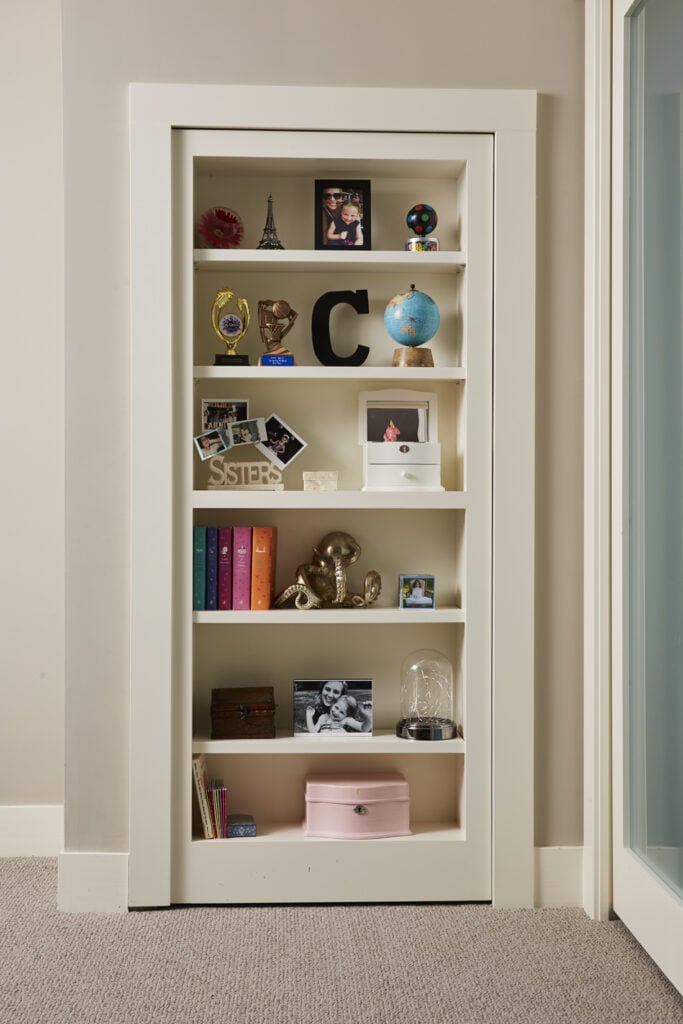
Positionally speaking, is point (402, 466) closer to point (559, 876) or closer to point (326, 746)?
point (326, 746)

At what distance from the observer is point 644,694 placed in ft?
6.93

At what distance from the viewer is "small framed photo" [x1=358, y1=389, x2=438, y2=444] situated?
8.24 feet

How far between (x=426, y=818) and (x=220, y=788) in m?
0.57

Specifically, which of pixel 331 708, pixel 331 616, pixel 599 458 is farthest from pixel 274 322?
pixel 331 708

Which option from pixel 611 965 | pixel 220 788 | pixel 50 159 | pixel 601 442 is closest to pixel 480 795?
pixel 611 965

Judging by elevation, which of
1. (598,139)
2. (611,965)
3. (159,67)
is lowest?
(611,965)

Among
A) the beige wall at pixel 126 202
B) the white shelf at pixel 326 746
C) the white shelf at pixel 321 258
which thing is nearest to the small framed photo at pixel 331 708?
the white shelf at pixel 326 746

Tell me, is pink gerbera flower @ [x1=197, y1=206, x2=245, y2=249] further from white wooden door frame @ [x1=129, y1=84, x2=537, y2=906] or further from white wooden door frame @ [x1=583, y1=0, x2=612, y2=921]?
white wooden door frame @ [x1=583, y1=0, x2=612, y2=921]

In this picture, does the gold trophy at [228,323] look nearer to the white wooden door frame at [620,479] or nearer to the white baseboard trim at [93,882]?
the white wooden door frame at [620,479]

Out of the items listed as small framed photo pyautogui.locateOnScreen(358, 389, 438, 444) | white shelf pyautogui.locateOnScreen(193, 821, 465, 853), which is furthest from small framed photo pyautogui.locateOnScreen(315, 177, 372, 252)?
white shelf pyautogui.locateOnScreen(193, 821, 465, 853)

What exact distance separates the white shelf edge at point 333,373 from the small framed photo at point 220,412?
110mm

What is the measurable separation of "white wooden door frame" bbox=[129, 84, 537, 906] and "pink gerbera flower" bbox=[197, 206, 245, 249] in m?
0.17

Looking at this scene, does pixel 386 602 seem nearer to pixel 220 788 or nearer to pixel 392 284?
pixel 220 788

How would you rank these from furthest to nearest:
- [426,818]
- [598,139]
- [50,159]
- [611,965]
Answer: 1. [50,159]
2. [426,818]
3. [598,139]
4. [611,965]
